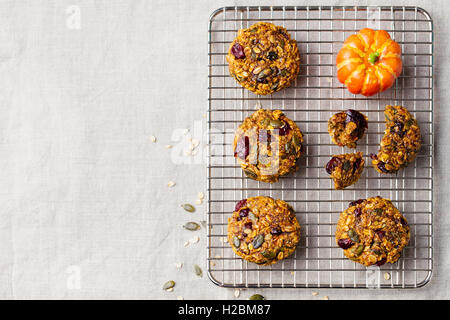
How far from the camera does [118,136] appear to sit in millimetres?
2893

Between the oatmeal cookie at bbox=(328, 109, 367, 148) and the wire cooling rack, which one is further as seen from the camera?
the wire cooling rack

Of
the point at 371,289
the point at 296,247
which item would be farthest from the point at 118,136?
the point at 371,289

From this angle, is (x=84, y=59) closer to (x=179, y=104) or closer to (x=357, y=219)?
(x=179, y=104)

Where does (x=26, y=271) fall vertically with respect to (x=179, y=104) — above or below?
below

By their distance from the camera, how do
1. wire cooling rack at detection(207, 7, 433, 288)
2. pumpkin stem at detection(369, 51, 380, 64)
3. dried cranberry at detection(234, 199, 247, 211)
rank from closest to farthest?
pumpkin stem at detection(369, 51, 380, 64) < dried cranberry at detection(234, 199, 247, 211) < wire cooling rack at detection(207, 7, 433, 288)

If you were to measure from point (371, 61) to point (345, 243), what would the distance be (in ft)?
3.35

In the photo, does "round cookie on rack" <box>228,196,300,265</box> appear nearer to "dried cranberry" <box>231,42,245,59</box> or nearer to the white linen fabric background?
the white linen fabric background

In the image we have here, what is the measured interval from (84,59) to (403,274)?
7.69 feet

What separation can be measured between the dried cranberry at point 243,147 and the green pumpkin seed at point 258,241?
45 centimetres

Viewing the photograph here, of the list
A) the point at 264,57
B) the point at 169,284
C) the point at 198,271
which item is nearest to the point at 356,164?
the point at 264,57

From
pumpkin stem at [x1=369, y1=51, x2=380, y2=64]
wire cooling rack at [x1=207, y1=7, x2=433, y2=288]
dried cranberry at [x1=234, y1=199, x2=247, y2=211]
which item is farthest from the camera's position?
wire cooling rack at [x1=207, y1=7, x2=433, y2=288]

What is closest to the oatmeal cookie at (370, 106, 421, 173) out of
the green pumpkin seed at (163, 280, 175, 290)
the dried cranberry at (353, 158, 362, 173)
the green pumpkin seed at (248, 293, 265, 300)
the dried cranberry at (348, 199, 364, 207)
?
the dried cranberry at (353, 158, 362, 173)

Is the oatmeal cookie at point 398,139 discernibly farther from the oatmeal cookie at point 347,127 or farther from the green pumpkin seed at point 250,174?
the green pumpkin seed at point 250,174

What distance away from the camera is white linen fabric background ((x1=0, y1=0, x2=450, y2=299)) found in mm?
2879
